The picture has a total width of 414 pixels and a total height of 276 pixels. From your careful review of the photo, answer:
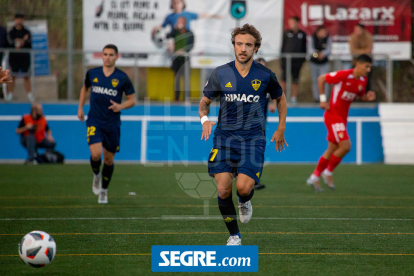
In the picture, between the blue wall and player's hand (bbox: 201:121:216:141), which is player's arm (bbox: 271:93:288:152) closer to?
player's hand (bbox: 201:121:216:141)

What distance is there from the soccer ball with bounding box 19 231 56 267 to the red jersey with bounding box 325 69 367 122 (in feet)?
22.6

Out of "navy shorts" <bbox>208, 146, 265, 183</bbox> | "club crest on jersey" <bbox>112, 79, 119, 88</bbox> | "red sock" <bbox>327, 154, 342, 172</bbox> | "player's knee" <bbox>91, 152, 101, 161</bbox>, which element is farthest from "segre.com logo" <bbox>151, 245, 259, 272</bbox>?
"red sock" <bbox>327, 154, 342, 172</bbox>

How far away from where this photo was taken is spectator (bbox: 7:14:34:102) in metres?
16.5

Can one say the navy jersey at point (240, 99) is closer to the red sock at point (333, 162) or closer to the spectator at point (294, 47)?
the red sock at point (333, 162)

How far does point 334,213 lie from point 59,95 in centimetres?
1134

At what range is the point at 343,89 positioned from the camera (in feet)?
35.3

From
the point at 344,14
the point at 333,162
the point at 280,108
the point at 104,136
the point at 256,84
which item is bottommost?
the point at 333,162

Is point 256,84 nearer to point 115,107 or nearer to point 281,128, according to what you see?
point 281,128

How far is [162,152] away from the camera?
16875 millimetres

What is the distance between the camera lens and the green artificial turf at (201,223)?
531 centimetres

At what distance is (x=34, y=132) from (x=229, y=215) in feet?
35.7

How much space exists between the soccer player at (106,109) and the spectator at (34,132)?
675cm

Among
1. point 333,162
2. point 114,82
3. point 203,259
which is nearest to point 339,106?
point 333,162

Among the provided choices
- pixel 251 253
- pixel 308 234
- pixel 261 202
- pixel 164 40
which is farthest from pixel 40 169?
pixel 251 253
